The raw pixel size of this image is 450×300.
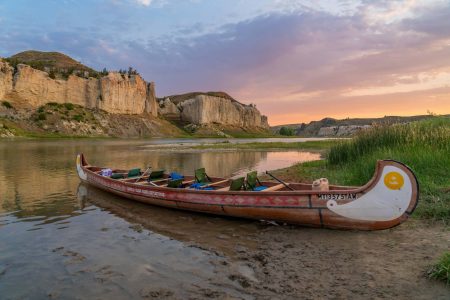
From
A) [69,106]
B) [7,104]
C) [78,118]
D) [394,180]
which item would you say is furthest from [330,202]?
[69,106]

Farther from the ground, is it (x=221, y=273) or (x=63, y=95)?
(x=63, y=95)

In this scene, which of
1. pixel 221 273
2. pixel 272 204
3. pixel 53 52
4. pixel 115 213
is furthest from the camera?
pixel 53 52

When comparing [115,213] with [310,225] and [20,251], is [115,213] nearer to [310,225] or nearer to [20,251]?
[20,251]

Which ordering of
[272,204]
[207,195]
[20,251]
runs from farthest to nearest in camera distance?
1. [207,195]
2. [272,204]
3. [20,251]

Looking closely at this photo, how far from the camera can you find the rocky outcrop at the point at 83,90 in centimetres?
9225

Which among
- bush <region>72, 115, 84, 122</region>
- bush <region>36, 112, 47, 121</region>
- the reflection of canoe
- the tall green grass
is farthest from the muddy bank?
bush <region>72, 115, 84, 122</region>

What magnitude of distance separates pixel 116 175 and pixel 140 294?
11.2m

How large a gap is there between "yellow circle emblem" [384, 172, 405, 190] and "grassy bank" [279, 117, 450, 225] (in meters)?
2.00

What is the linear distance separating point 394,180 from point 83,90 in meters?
121

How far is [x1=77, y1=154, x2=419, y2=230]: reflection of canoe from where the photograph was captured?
801cm

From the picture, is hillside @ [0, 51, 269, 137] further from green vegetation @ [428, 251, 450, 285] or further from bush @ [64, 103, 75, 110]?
green vegetation @ [428, 251, 450, 285]

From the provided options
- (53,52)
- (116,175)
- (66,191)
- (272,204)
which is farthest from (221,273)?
(53,52)

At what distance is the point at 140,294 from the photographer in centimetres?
596

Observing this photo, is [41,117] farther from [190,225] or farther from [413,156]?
[413,156]
